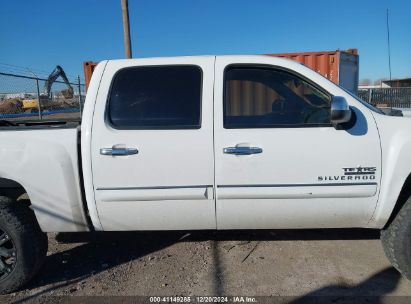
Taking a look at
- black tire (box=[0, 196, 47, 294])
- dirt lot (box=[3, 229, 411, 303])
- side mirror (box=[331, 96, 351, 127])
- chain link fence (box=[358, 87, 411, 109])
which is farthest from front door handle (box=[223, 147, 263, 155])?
chain link fence (box=[358, 87, 411, 109])

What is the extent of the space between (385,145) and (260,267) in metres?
1.54

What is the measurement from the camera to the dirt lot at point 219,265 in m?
3.05

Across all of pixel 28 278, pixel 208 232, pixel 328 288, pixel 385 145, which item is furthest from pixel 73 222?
pixel 385 145

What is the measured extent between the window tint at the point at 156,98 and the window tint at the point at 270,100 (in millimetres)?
285

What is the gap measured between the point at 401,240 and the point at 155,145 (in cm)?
210

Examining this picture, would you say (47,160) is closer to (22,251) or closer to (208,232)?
(22,251)

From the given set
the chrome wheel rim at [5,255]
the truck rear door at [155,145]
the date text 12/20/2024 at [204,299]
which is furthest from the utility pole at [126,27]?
the date text 12/20/2024 at [204,299]

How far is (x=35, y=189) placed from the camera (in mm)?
2955

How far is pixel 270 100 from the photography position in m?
3.04

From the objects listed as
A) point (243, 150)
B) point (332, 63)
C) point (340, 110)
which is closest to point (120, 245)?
point (243, 150)

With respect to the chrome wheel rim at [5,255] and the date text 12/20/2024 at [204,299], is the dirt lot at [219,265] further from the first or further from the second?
the chrome wheel rim at [5,255]

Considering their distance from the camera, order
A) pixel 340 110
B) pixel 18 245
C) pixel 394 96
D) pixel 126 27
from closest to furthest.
A: pixel 340 110 < pixel 18 245 < pixel 126 27 < pixel 394 96

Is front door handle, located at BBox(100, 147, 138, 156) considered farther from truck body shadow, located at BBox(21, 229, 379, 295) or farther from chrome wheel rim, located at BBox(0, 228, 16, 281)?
truck body shadow, located at BBox(21, 229, 379, 295)

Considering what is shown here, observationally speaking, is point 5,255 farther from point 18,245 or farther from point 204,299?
point 204,299
